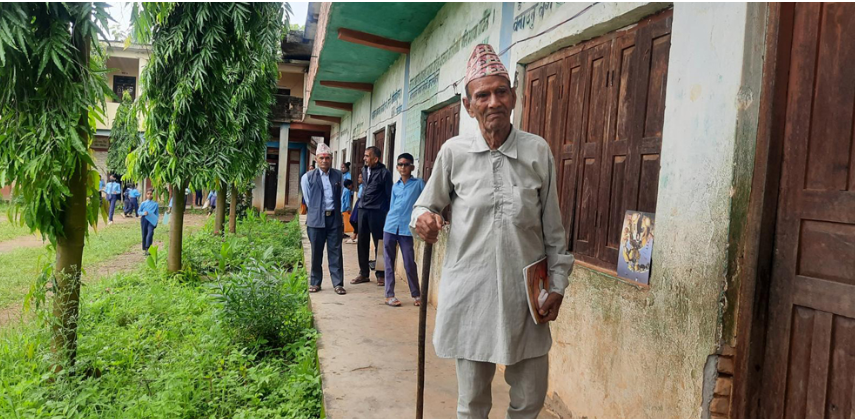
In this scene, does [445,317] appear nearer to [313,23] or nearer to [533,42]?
[533,42]

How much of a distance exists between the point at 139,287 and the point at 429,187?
6.25 m

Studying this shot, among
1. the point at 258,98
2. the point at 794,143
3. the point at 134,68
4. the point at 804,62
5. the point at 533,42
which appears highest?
the point at 134,68

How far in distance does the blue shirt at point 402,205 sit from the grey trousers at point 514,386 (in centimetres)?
352

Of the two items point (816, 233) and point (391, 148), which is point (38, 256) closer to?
point (816, 233)

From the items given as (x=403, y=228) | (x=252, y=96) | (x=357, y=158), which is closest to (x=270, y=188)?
(x=357, y=158)

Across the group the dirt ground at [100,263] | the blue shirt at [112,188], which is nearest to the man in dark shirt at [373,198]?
the dirt ground at [100,263]

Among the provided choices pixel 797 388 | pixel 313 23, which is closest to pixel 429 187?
pixel 797 388

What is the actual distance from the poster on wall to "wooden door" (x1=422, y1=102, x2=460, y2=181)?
9.48 feet

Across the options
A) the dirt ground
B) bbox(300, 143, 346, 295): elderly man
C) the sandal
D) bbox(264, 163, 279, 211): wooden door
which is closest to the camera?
bbox(300, 143, 346, 295): elderly man

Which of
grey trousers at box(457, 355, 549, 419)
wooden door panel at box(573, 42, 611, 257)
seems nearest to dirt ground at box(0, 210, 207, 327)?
grey trousers at box(457, 355, 549, 419)

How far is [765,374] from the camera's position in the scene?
2059 millimetres

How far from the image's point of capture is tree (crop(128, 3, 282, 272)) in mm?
7113

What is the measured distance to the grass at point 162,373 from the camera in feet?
11.5

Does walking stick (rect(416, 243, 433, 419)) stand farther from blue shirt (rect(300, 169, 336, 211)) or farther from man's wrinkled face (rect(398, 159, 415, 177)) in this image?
blue shirt (rect(300, 169, 336, 211))
